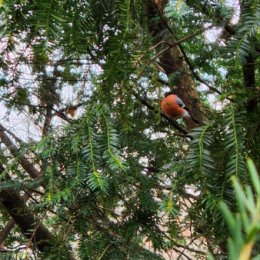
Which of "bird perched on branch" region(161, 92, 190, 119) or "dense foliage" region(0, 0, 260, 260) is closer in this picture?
"dense foliage" region(0, 0, 260, 260)

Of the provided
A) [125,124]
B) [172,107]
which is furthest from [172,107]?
[125,124]

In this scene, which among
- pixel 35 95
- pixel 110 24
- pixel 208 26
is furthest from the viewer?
pixel 35 95

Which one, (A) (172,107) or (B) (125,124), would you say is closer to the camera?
(B) (125,124)

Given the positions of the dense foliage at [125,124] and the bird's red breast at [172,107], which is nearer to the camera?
the dense foliage at [125,124]

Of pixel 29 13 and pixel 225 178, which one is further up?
pixel 29 13

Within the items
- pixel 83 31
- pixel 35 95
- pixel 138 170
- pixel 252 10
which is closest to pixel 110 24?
pixel 83 31

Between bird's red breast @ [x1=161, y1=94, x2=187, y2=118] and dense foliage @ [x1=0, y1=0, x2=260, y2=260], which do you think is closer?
dense foliage @ [x1=0, y1=0, x2=260, y2=260]

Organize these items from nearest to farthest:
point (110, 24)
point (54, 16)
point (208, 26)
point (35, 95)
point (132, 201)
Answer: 1. point (54, 16)
2. point (110, 24)
3. point (208, 26)
4. point (132, 201)
5. point (35, 95)

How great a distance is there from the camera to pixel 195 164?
470mm

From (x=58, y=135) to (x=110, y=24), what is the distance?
0.18 metres

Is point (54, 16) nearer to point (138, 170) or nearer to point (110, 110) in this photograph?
point (110, 110)

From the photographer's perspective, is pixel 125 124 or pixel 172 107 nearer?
pixel 125 124

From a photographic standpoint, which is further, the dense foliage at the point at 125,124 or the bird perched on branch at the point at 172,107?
the bird perched on branch at the point at 172,107

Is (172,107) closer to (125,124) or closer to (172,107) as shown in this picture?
(172,107)
